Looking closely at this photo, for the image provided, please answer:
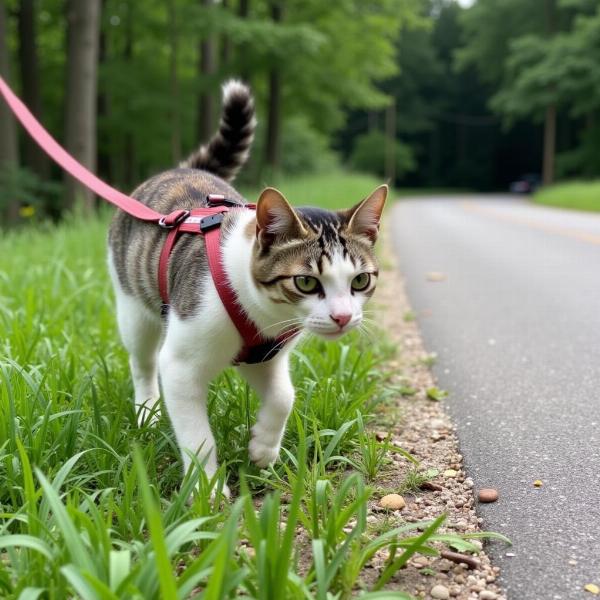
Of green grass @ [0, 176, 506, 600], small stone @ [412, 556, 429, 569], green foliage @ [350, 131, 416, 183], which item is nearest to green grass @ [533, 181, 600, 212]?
green grass @ [0, 176, 506, 600]

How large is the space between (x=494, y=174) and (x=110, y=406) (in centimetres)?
5391

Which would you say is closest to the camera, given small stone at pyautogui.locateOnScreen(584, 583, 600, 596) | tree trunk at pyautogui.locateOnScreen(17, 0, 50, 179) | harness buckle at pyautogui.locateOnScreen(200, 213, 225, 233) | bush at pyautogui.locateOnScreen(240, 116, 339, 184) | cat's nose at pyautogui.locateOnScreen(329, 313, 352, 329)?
small stone at pyautogui.locateOnScreen(584, 583, 600, 596)

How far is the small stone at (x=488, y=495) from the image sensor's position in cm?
221

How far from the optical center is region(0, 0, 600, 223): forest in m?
12.1

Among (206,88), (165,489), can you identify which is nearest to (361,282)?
(165,489)

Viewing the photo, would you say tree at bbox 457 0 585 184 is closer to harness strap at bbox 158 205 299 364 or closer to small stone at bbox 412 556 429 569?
harness strap at bbox 158 205 299 364

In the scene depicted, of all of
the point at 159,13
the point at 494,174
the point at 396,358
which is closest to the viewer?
the point at 396,358

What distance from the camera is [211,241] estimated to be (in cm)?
243

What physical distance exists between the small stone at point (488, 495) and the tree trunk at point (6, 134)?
443 inches

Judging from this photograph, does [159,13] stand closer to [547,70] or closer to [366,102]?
[366,102]

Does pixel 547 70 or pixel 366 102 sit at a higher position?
pixel 547 70

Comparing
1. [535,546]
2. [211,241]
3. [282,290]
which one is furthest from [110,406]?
[535,546]

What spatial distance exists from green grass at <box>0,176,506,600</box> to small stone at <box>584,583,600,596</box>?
0.34 meters

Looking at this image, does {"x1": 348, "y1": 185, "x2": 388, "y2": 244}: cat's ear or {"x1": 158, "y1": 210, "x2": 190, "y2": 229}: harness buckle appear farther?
{"x1": 158, "y1": 210, "x2": 190, "y2": 229}: harness buckle
